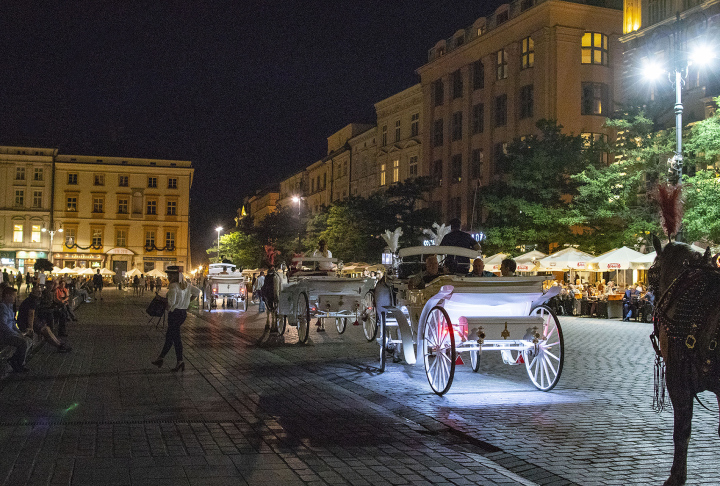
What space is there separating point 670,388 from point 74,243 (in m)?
91.5

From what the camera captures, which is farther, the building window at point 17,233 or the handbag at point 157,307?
the building window at point 17,233

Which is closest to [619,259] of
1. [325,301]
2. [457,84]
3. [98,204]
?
[325,301]

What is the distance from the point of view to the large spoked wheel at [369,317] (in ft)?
54.2

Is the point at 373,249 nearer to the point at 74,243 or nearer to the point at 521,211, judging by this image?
the point at 521,211

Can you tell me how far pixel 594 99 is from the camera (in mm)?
44531

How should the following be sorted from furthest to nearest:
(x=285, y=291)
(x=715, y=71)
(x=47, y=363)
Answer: (x=715, y=71) < (x=285, y=291) < (x=47, y=363)

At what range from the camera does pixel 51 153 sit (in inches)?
3529

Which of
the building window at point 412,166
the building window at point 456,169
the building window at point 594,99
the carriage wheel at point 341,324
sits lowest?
the carriage wheel at point 341,324

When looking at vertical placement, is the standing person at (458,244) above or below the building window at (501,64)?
below

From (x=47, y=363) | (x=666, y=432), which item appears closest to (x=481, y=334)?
(x=666, y=432)

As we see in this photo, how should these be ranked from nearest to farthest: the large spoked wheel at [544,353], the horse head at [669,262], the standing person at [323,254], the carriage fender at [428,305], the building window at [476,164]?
the horse head at [669,262] < the carriage fender at [428,305] < the large spoked wheel at [544,353] < the standing person at [323,254] < the building window at [476,164]

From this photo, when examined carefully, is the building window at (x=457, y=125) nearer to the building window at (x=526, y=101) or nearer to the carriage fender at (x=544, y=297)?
the building window at (x=526, y=101)

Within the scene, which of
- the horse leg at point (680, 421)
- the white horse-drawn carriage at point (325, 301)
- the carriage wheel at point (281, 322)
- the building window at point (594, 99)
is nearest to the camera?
the horse leg at point (680, 421)

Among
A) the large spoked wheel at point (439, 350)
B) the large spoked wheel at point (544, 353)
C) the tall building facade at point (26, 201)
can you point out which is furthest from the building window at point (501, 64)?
the tall building facade at point (26, 201)
